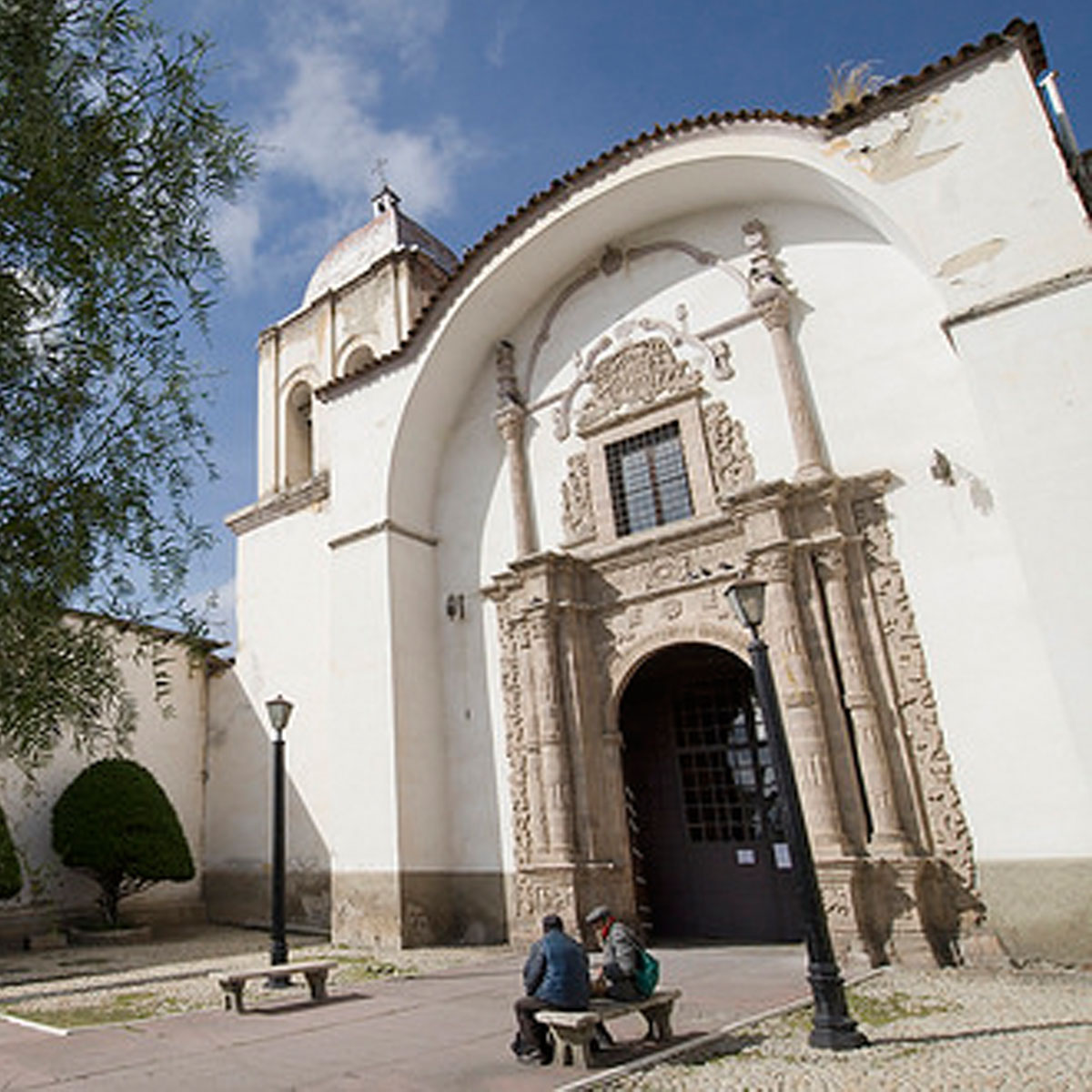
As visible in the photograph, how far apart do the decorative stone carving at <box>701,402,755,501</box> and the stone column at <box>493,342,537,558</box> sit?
9.08 feet

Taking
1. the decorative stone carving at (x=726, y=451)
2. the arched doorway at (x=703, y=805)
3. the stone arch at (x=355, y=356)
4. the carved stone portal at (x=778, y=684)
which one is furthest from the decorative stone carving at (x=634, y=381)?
the stone arch at (x=355, y=356)

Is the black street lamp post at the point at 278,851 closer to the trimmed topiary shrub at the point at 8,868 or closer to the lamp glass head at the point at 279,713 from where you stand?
the lamp glass head at the point at 279,713

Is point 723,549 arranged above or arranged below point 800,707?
above

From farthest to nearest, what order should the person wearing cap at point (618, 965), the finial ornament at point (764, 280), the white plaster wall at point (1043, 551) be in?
the finial ornament at point (764, 280) < the white plaster wall at point (1043, 551) < the person wearing cap at point (618, 965)

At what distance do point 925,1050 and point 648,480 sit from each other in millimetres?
7086

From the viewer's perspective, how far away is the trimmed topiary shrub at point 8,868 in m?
12.0

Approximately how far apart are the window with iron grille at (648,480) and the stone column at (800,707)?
5.82ft

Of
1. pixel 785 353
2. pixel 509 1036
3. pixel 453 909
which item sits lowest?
pixel 509 1036

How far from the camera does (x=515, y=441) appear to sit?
1210 centimetres

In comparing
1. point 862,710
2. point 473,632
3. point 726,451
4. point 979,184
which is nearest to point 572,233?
point 726,451

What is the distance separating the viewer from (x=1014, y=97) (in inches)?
326

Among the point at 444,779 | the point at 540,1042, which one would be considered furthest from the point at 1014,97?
the point at 444,779

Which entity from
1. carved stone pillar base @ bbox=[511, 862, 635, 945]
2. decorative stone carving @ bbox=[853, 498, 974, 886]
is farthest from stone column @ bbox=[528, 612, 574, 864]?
decorative stone carving @ bbox=[853, 498, 974, 886]

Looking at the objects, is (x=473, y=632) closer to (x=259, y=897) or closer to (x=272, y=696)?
(x=272, y=696)
